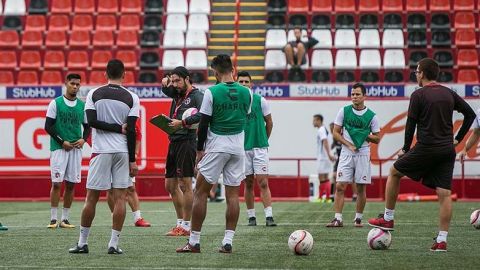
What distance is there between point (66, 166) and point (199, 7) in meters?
16.8

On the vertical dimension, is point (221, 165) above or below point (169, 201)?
above

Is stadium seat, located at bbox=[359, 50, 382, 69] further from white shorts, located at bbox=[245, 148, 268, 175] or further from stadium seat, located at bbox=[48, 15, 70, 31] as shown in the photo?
white shorts, located at bbox=[245, 148, 268, 175]

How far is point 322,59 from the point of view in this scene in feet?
100

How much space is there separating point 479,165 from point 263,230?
12153 millimetres

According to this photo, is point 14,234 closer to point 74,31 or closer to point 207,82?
point 207,82

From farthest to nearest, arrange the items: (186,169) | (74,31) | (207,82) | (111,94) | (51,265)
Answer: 1. (74,31)
2. (207,82)
3. (186,169)
4. (111,94)
5. (51,265)

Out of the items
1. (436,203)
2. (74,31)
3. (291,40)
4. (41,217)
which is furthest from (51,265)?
(74,31)

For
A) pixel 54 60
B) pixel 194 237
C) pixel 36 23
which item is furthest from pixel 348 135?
pixel 36 23

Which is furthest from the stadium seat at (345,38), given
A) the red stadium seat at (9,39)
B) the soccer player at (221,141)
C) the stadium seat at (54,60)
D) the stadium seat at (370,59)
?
the soccer player at (221,141)

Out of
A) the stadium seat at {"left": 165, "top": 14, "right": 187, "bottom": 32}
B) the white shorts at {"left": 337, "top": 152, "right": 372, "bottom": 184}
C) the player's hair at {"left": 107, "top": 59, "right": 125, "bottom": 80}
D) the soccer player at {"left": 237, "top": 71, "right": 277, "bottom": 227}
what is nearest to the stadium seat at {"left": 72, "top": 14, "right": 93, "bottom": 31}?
the stadium seat at {"left": 165, "top": 14, "right": 187, "bottom": 32}

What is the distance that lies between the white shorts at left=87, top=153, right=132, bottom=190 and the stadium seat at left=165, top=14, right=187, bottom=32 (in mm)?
20675

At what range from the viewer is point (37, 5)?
3362 centimetres

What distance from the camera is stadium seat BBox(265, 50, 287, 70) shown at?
30219mm

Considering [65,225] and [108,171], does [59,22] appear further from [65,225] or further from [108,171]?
[108,171]
